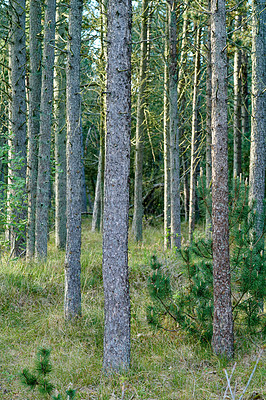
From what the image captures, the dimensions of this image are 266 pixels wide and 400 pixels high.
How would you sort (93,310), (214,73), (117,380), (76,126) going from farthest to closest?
(93,310) < (76,126) < (214,73) < (117,380)

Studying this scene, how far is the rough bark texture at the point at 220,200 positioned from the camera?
497cm

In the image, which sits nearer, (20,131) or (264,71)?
(264,71)

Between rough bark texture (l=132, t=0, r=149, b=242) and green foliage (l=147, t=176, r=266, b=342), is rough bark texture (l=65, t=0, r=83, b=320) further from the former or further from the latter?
rough bark texture (l=132, t=0, r=149, b=242)

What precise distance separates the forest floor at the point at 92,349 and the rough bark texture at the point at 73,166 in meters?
0.52

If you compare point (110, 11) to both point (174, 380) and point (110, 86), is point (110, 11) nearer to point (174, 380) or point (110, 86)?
point (110, 86)

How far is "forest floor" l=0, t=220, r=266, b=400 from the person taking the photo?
175 inches

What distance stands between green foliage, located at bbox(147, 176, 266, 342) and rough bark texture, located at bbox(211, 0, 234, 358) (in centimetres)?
40

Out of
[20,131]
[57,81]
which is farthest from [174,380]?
[57,81]

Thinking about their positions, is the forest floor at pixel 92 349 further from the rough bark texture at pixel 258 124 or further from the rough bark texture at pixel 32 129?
the rough bark texture at pixel 258 124

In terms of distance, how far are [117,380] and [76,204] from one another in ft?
9.43

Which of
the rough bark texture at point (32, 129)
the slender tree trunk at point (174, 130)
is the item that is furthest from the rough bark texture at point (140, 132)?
the rough bark texture at point (32, 129)

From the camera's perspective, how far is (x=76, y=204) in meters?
6.29

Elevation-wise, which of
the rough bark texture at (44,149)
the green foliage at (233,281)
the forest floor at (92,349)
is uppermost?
the rough bark texture at (44,149)

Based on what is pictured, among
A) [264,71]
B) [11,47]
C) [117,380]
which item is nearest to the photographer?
[117,380]
